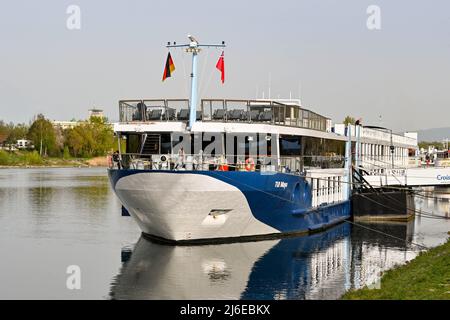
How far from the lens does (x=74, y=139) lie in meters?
164

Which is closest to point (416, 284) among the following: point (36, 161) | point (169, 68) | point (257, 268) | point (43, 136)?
point (257, 268)

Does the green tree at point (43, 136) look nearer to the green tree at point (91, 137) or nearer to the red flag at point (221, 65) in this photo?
the green tree at point (91, 137)

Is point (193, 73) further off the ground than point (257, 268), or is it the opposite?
point (193, 73)

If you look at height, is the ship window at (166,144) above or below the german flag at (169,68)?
below

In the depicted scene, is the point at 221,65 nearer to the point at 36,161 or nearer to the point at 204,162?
the point at 204,162

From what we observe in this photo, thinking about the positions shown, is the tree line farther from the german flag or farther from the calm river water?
the german flag

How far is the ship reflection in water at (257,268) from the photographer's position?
2428 centimetres

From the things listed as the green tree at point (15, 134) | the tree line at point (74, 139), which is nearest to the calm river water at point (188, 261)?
the tree line at point (74, 139)

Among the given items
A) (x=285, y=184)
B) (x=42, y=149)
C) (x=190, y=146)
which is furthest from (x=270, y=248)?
(x=42, y=149)

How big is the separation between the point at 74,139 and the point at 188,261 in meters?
139

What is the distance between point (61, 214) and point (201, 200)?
22.7m

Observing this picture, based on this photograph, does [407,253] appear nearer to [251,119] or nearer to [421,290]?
[251,119]

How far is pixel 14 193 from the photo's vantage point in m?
69.8

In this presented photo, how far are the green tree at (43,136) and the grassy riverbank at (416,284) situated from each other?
493ft
